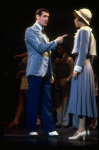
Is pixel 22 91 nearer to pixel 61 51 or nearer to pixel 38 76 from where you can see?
pixel 61 51

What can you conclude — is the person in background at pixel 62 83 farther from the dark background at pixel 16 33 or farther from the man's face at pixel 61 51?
the dark background at pixel 16 33

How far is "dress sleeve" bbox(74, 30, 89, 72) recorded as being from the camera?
Result: 3402 mm

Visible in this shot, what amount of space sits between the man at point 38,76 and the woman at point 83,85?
393 millimetres

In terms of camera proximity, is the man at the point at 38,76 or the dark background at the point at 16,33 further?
the dark background at the point at 16,33

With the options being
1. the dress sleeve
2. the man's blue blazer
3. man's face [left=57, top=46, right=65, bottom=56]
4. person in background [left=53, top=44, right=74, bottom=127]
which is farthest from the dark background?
the dress sleeve

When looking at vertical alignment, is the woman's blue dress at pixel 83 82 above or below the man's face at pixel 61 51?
below

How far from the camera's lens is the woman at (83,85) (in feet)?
11.0

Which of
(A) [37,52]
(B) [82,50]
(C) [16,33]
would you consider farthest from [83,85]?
(C) [16,33]

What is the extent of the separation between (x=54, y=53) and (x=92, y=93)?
250cm

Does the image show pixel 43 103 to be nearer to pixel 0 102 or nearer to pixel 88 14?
pixel 0 102

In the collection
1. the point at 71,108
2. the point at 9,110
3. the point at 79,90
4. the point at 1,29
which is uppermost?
the point at 1,29

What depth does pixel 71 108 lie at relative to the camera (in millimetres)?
3441

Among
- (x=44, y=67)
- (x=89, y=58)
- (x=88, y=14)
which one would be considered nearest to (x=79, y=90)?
(x=89, y=58)

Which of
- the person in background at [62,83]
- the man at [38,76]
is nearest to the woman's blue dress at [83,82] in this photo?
the man at [38,76]
